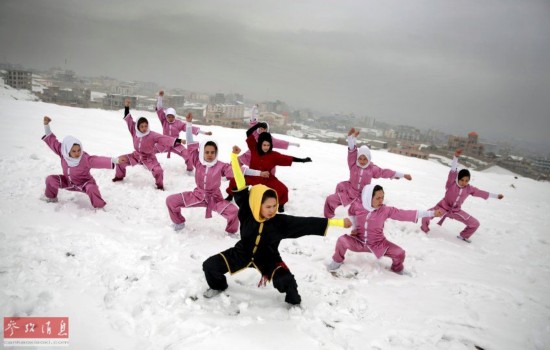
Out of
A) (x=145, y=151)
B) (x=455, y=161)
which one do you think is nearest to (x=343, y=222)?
(x=455, y=161)

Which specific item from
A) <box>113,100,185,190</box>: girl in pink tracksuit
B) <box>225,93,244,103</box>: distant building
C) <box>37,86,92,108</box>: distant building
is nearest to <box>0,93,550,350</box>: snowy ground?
<box>113,100,185,190</box>: girl in pink tracksuit

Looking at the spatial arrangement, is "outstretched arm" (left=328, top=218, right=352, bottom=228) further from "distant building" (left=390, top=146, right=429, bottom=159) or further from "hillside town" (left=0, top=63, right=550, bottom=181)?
"distant building" (left=390, top=146, right=429, bottom=159)

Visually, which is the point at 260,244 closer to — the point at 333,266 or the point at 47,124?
the point at 333,266

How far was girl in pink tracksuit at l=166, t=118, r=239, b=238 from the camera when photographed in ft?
16.0

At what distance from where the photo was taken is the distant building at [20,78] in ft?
→ 94.1

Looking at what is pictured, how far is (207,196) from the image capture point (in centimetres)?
507

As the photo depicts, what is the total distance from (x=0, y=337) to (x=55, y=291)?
59 centimetres

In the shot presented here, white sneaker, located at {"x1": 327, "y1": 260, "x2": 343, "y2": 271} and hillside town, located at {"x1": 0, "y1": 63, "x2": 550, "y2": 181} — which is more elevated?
hillside town, located at {"x1": 0, "y1": 63, "x2": 550, "y2": 181}

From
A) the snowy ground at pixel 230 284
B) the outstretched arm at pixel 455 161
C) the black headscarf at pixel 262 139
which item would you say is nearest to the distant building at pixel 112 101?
the snowy ground at pixel 230 284

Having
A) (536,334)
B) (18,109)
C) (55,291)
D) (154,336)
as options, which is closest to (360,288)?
(536,334)

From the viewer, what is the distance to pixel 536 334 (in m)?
3.07

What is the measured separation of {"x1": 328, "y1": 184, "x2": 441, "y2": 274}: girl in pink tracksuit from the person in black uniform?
122cm

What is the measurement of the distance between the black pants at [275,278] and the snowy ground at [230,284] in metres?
0.16

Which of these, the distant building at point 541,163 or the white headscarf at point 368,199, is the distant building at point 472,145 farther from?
the white headscarf at point 368,199
